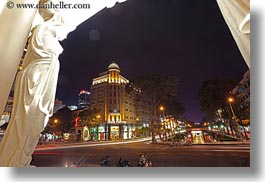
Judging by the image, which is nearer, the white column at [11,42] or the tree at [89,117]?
the white column at [11,42]

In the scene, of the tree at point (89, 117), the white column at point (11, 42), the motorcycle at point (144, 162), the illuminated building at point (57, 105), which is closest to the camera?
the white column at point (11, 42)

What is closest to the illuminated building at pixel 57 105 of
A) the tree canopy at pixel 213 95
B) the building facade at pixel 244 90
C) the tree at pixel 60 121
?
the tree at pixel 60 121

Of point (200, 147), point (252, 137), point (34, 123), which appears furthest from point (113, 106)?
point (252, 137)

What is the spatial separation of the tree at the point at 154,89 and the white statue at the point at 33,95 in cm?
66

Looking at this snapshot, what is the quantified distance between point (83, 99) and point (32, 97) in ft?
1.43

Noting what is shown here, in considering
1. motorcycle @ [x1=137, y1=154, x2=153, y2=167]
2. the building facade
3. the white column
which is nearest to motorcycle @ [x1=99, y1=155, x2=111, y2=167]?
motorcycle @ [x1=137, y1=154, x2=153, y2=167]

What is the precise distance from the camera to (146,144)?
76.5 inches

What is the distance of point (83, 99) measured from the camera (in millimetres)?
2057

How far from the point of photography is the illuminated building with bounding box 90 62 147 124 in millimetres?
2020

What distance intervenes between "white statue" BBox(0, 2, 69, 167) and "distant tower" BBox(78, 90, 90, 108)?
0.22 meters

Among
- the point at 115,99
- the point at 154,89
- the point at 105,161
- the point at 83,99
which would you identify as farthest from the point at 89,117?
the point at 154,89

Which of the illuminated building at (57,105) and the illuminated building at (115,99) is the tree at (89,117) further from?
the illuminated building at (57,105)

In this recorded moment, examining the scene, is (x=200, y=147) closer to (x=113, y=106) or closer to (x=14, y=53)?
(x=113, y=106)

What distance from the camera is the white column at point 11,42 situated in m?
1.71
